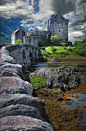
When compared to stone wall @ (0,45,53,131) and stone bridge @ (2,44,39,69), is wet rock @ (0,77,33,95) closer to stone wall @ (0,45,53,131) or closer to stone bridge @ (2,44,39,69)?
stone wall @ (0,45,53,131)

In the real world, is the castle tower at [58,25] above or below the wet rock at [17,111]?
above

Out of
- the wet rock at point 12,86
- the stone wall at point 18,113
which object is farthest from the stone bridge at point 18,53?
the stone wall at point 18,113

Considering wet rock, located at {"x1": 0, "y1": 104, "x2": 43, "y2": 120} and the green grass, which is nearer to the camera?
wet rock, located at {"x1": 0, "y1": 104, "x2": 43, "y2": 120}

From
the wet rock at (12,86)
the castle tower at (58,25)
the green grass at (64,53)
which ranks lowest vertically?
the green grass at (64,53)

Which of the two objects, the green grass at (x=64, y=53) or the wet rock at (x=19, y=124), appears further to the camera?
the green grass at (x=64, y=53)

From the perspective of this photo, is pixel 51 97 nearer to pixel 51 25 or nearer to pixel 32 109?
pixel 32 109

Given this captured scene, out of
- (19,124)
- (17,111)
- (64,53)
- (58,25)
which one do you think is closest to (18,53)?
(17,111)

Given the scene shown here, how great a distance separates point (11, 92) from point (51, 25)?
4745 cm

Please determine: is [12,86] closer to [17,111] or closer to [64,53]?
[17,111]

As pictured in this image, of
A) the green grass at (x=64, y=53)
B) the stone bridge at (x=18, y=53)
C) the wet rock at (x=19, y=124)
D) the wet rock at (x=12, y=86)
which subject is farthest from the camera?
the green grass at (x=64, y=53)

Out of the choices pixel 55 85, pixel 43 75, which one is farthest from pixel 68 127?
pixel 43 75

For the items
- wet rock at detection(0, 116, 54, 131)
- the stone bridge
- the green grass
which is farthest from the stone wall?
the green grass

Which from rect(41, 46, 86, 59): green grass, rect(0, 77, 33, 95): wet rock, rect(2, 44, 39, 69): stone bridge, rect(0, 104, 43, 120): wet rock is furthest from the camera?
rect(41, 46, 86, 59): green grass

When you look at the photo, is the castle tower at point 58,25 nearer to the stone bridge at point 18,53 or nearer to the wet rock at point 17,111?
the stone bridge at point 18,53
